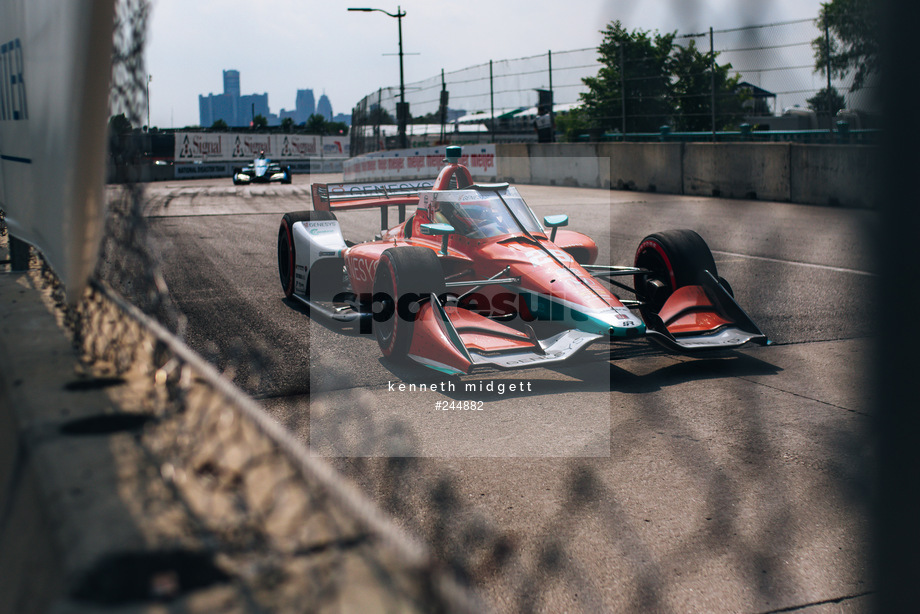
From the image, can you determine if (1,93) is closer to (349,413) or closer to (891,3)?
(891,3)

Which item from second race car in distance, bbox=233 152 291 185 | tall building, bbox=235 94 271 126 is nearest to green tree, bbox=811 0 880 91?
tall building, bbox=235 94 271 126

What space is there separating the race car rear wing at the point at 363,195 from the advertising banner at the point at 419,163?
11.4 metres

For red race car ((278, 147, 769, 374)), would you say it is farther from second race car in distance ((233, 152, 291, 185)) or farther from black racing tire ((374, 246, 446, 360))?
second race car in distance ((233, 152, 291, 185))

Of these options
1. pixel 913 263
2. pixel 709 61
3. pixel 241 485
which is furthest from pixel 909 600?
pixel 241 485

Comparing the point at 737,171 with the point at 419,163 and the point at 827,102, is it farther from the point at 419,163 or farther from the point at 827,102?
Answer: the point at 827,102

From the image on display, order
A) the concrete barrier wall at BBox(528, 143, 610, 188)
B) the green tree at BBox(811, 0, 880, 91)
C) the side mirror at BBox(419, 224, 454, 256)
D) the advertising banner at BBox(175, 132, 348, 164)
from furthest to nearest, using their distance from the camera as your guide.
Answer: the advertising banner at BBox(175, 132, 348, 164)
the concrete barrier wall at BBox(528, 143, 610, 188)
the side mirror at BBox(419, 224, 454, 256)
the green tree at BBox(811, 0, 880, 91)

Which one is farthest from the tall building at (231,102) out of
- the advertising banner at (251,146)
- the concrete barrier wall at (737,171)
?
the advertising banner at (251,146)

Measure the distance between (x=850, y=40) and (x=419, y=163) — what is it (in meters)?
19.5

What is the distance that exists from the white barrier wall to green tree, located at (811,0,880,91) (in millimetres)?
779

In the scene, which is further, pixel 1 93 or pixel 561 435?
pixel 561 435

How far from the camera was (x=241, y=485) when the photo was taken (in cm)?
84

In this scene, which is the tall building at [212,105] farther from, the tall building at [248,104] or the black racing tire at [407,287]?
the black racing tire at [407,287]

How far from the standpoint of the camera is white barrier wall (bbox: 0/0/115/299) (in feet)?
3.18

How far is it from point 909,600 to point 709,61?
1.53 ft
